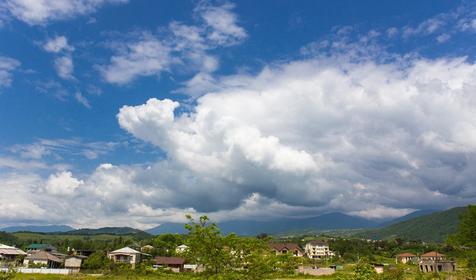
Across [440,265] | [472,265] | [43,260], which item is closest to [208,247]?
[472,265]

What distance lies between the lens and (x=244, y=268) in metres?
14.3

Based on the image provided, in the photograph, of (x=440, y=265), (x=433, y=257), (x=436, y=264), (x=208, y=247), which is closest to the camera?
(x=208, y=247)

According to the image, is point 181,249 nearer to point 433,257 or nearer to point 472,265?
point 472,265

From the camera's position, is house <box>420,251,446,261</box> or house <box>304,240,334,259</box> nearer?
house <box>420,251,446,261</box>

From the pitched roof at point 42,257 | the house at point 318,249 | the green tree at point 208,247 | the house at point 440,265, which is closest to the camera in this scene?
the green tree at point 208,247

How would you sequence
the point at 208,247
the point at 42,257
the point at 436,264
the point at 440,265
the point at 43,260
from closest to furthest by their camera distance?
the point at 208,247 < the point at 436,264 < the point at 440,265 < the point at 43,260 < the point at 42,257

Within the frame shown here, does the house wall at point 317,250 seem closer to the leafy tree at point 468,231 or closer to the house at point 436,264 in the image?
the house at point 436,264

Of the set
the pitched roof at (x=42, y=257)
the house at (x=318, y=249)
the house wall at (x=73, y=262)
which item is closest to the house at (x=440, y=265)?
the house at (x=318, y=249)

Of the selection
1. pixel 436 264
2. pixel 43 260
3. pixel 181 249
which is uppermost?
pixel 181 249

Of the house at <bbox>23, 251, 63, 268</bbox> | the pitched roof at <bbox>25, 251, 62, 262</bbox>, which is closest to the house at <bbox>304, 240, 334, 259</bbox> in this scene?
the house at <bbox>23, 251, 63, 268</bbox>

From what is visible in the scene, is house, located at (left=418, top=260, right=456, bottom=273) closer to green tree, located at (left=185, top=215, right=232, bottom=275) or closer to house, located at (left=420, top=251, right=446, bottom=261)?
house, located at (left=420, top=251, right=446, bottom=261)

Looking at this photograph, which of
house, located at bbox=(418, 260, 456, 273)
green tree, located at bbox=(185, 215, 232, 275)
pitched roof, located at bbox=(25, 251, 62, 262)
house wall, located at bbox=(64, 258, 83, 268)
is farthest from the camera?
pitched roof, located at bbox=(25, 251, 62, 262)

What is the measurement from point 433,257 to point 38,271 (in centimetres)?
7884

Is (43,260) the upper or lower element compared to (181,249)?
lower
